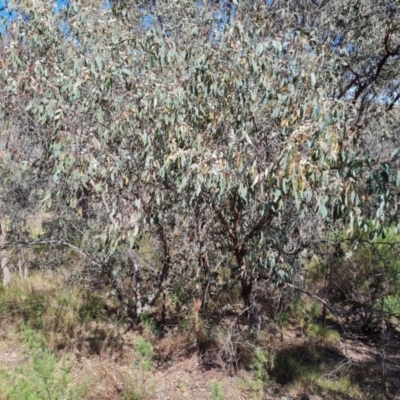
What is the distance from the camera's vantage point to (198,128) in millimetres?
3434

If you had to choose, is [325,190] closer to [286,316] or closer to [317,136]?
[317,136]

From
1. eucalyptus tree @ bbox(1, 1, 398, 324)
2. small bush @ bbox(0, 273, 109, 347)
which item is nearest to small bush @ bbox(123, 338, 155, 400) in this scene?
small bush @ bbox(0, 273, 109, 347)

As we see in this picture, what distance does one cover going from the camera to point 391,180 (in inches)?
109

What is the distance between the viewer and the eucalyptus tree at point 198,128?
2.80 meters

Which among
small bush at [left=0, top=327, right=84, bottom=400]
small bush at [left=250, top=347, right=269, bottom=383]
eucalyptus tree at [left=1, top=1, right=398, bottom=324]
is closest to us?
eucalyptus tree at [left=1, top=1, right=398, bottom=324]

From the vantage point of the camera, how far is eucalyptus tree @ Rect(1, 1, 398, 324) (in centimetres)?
280

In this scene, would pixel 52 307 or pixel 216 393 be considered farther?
pixel 52 307

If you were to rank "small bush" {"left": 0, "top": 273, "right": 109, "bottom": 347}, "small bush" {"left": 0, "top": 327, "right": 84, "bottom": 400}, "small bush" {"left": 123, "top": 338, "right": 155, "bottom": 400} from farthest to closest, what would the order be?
"small bush" {"left": 0, "top": 273, "right": 109, "bottom": 347}
"small bush" {"left": 123, "top": 338, "right": 155, "bottom": 400}
"small bush" {"left": 0, "top": 327, "right": 84, "bottom": 400}

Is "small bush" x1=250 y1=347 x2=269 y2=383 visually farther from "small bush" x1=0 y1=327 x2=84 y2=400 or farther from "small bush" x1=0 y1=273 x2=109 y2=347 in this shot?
"small bush" x1=0 y1=273 x2=109 y2=347

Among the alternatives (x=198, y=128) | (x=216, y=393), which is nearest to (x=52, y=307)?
(x=216, y=393)

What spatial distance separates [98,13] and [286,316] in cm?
Answer: 419

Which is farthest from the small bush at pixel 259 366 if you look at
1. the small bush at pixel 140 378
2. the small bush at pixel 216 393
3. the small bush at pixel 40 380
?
the small bush at pixel 40 380

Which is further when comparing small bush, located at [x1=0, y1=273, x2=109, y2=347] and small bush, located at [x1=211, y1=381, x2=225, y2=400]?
small bush, located at [x1=0, y1=273, x2=109, y2=347]

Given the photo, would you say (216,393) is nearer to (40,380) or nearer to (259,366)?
(259,366)
